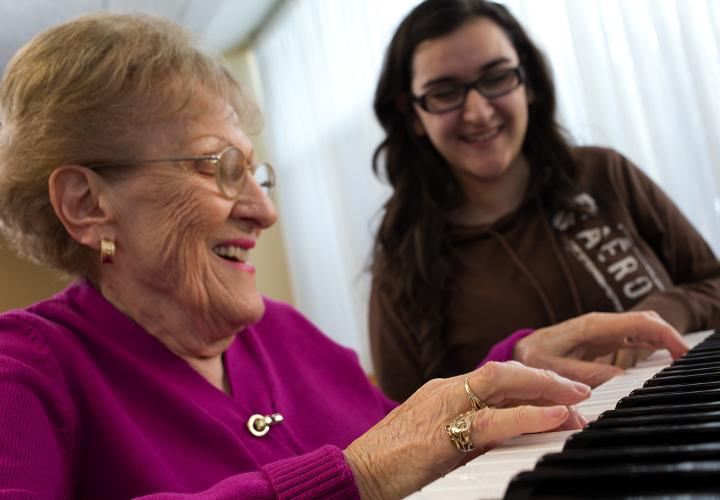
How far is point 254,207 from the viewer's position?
1190 mm

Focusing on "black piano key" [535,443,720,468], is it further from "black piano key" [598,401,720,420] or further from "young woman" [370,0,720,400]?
"young woman" [370,0,720,400]

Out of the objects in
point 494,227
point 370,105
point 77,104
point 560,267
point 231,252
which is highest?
point 77,104

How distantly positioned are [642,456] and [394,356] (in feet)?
4.58

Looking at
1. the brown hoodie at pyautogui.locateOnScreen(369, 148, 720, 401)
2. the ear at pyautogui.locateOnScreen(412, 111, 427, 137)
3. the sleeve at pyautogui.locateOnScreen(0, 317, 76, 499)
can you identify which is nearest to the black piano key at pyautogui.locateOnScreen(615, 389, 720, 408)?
the sleeve at pyautogui.locateOnScreen(0, 317, 76, 499)

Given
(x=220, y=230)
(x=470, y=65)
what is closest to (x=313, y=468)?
(x=220, y=230)

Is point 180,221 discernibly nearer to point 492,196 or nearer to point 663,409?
point 663,409

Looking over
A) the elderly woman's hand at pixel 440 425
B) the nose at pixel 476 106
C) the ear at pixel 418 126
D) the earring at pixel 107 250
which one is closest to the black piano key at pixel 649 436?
the elderly woman's hand at pixel 440 425

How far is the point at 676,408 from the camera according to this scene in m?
0.62

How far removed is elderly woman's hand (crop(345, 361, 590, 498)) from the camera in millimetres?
679

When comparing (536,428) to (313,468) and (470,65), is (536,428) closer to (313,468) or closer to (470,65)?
(313,468)

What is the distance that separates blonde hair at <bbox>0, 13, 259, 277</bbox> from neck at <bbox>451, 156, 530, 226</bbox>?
0.93 m

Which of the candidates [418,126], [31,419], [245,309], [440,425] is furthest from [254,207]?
[418,126]

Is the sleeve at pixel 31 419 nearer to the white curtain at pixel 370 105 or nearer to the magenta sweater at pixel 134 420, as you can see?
the magenta sweater at pixel 134 420

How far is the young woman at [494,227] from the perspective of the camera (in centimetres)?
175
